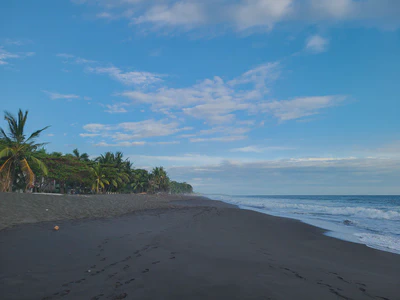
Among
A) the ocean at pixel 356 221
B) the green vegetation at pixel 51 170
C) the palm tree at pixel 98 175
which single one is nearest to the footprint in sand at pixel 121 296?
the ocean at pixel 356 221

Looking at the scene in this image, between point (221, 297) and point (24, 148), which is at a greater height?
point (24, 148)

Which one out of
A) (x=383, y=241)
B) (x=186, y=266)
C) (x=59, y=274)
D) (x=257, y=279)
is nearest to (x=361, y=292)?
(x=257, y=279)

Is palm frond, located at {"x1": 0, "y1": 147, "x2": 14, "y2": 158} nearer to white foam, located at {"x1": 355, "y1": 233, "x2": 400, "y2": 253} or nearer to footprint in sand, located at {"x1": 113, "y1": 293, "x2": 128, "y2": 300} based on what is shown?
footprint in sand, located at {"x1": 113, "y1": 293, "x2": 128, "y2": 300}

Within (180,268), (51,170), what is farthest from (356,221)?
(51,170)

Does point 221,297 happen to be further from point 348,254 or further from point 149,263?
point 348,254

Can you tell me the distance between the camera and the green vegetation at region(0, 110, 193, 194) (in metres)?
22.2

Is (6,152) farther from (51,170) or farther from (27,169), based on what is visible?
(51,170)

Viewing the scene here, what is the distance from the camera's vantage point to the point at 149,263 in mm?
4883

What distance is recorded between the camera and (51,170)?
3566cm

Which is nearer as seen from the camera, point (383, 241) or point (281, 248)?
point (281, 248)

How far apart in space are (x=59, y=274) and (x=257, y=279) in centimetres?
345

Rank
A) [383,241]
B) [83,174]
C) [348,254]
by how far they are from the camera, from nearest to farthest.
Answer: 1. [348,254]
2. [383,241]
3. [83,174]

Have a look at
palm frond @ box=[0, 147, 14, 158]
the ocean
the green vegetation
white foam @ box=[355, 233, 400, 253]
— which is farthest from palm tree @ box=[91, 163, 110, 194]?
white foam @ box=[355, 233, 400, 253]

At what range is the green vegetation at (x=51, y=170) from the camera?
72.9ft
